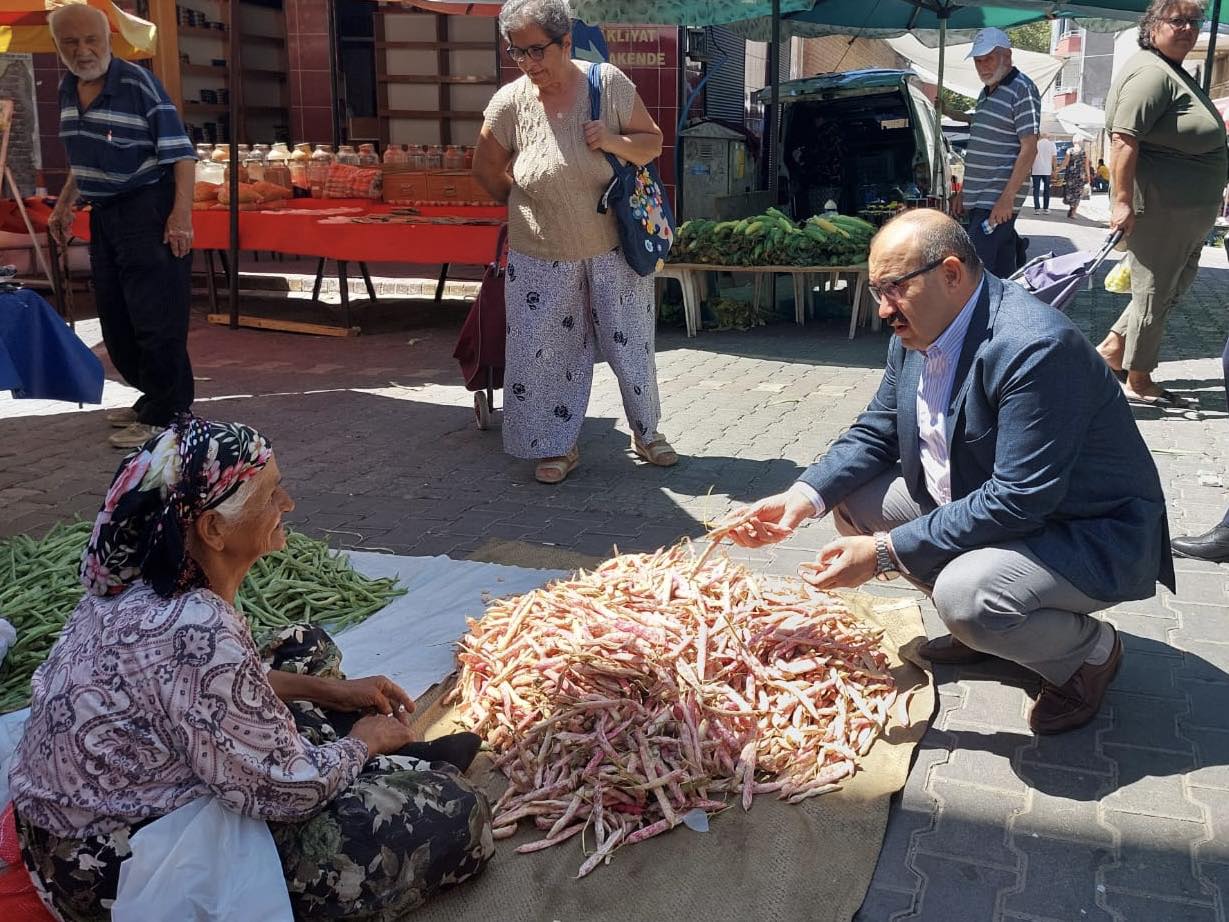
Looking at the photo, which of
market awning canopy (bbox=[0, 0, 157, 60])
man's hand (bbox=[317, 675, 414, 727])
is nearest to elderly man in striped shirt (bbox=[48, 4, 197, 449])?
market awning canopy (bbox=[0, 0, 157, 60])

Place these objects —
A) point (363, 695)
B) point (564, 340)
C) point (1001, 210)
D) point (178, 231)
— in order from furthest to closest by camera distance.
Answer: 1. point (1001, 210)
2. point (178, 231)
3. point (564, 340)
4. point (363, 695)

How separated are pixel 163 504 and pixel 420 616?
2.02 metres

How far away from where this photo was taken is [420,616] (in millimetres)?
Answer: 3988

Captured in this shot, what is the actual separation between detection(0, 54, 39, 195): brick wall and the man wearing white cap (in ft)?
33.0

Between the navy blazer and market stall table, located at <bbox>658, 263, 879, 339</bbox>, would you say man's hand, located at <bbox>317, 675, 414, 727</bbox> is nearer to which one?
the navy blazer

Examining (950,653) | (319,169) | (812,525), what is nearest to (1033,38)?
(319,169)

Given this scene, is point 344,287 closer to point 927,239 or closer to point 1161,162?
point 1161,162

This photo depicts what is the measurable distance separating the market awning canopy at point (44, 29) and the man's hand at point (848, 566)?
22.4 ft

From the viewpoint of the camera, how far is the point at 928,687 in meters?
3.38

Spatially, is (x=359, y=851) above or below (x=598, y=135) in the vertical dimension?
below

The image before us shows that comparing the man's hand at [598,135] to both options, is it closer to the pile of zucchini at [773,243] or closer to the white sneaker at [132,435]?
the white sneaker at [132,435]

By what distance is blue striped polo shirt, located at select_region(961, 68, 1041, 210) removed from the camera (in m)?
7.49

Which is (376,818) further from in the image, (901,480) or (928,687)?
(901,480)

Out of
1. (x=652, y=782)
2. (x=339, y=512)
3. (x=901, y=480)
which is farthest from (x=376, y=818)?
(x=339, y=512)
